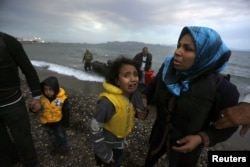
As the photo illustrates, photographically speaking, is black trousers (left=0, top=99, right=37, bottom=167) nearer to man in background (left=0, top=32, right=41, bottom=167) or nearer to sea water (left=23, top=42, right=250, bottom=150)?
man in background (left=0, top=32, right=41, bottom=167)

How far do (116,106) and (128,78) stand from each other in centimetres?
36

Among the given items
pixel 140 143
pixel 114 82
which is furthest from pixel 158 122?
pixel 140 143

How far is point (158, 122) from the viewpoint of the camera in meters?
2.62

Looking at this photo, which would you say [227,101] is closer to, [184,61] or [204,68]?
[204,68]

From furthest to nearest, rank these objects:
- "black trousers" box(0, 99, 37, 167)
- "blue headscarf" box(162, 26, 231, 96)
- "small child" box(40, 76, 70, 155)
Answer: "small child" box(40, 76, 70, 155) → "black trousers" box(0, 99, 37, 167) → "blue headscarf" box(162, 26, 231, 96)

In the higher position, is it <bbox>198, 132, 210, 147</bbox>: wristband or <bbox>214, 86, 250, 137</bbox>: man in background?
<bbox>214, 86, 250, 137</bbox>: man in background

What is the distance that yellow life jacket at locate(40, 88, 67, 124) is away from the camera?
3.50 m

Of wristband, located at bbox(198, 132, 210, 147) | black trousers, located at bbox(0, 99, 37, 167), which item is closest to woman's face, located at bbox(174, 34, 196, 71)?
wristband, located at bbox(198, 132, 210, 147)

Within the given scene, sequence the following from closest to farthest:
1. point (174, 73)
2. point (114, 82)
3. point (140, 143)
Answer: point (174, 73)
point (114, 82)
point (140, 143)

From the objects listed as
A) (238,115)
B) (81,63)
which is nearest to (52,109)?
(238,115)

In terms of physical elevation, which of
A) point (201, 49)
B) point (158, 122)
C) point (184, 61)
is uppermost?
point (201, 49)

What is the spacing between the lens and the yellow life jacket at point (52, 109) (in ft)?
11.5

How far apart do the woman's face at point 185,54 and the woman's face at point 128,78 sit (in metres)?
0.54

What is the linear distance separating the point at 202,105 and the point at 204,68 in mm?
370
